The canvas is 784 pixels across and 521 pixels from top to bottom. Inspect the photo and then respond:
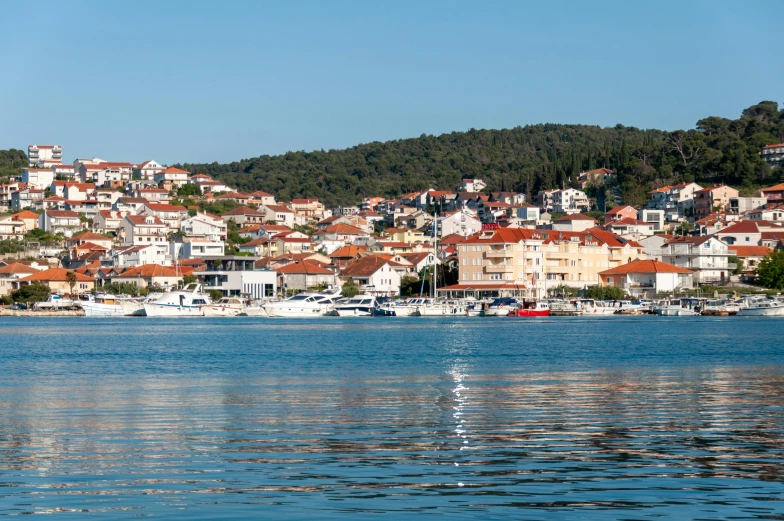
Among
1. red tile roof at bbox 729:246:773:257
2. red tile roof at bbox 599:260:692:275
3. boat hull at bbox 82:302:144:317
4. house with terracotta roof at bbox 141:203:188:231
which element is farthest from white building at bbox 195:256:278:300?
red tile roof at bbox 729:246:773:257

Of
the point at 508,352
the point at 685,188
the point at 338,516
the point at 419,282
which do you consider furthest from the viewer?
the point at 685,188

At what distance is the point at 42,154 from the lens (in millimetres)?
183375

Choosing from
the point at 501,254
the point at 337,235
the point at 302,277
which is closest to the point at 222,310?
the point at 302,277

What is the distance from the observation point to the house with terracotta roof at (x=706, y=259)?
91.2m

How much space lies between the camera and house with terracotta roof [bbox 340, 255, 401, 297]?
9412 centimetres

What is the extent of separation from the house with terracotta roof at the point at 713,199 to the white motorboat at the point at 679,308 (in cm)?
4252

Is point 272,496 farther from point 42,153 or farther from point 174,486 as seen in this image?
point 42,153

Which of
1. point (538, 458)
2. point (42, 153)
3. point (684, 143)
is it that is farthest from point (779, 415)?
point (42, 153)

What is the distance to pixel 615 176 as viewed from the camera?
5625 inches

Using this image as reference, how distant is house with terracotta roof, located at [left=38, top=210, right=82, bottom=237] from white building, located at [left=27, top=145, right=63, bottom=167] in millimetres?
55236

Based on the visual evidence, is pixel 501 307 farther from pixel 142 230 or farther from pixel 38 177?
pixel 38 177

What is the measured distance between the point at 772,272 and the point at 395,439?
7746 centimetres

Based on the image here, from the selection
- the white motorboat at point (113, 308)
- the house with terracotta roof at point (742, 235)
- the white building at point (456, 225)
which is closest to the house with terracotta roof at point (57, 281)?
the white motorboat at point (113, 308)

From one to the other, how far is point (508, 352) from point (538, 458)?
2302 cm
